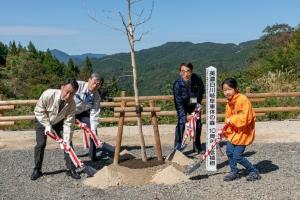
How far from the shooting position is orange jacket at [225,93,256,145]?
6480mm

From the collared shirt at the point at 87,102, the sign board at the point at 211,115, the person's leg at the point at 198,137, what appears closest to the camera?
the sign board at the point at 211,115

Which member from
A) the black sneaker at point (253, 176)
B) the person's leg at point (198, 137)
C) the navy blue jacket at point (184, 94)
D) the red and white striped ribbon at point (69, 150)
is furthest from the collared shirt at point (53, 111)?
the black sneaker at point (253, 176)

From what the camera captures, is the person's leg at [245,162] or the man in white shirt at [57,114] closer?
the person's leg at [245,162]

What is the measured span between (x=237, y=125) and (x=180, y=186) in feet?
3.47

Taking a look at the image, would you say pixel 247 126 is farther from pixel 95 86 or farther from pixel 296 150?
pixel 296 150

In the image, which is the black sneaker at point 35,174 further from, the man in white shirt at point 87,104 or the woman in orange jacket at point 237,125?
the woman in orange jacket at point 237,125

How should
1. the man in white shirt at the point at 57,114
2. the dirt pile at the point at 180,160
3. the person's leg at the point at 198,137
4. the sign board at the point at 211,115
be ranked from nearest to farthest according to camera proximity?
the man in white shirt at the point at 57,114
the sign board at the point at 211,115
the dirt pile at the point at 180,160
the person's leg at the point at 198,137

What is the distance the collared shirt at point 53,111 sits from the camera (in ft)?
23.0

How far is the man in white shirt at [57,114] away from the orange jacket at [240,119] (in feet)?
6.84

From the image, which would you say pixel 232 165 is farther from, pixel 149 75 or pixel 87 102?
pixel 149 75

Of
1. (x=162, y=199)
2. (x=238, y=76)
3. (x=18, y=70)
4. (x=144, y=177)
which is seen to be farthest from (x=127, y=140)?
(x=18, y=70)

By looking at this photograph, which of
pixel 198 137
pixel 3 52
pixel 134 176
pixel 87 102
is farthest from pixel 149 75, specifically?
pixel 134 176

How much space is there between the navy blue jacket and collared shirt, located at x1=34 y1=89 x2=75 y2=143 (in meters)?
1.86

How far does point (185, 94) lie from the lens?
27.2 ft
